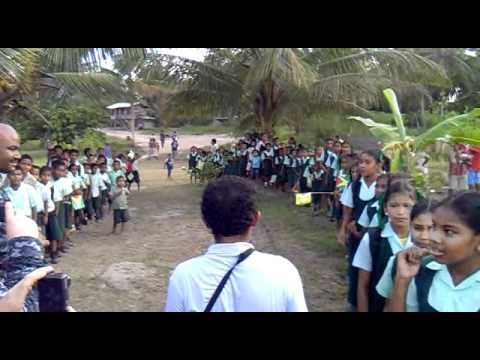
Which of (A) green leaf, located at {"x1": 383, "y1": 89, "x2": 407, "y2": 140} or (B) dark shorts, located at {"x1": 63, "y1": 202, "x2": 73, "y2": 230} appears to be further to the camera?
(B) dark shorts, located at {"x1": 63, "y1": 202, "x2": 73, "y2": 230}

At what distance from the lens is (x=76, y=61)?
6.78 metres

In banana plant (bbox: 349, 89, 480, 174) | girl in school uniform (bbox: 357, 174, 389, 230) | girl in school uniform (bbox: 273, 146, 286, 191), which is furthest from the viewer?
girl in school uniform (bbox: 273, 146, 286, 191)

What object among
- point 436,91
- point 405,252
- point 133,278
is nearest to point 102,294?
point 133,278

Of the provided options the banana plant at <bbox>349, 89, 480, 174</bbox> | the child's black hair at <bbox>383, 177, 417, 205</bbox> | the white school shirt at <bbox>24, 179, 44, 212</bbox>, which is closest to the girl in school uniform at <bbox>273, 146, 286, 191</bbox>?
the white school shirt at <bbox>24, 179, 44, 212</bbox>

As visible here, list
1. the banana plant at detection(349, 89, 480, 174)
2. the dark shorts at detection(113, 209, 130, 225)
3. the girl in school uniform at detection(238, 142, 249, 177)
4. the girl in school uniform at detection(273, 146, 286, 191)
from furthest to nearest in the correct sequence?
the girl in school uniform at detection(238, 142, 249, 177)
the girl in school uniform at detection(273, 146, 286, 191)
the dark shorts at detection(113, 209, 130, 225)
the banana plant at detection(349, 89, 480, 174)

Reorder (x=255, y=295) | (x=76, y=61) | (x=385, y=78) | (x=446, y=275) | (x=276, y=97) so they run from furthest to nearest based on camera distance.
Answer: (x=276, y=97), (x=385, y=78), (x=76, y=61), (x=446, y=275), (x=255, y=295)

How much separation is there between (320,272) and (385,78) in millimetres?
7638

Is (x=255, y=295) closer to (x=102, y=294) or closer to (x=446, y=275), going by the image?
(x=446, y=275)

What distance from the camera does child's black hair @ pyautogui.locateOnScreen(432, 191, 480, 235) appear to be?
1.92 meters

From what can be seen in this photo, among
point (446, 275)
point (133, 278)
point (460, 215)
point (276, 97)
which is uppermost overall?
point (276, 97)

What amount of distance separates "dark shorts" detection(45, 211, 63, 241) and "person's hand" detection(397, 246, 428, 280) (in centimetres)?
529

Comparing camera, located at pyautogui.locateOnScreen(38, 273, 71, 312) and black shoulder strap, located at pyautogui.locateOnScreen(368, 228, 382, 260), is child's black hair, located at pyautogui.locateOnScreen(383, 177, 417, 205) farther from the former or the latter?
camera, located at pyautogui.locateOnScreen(38, 273, 71, 312)

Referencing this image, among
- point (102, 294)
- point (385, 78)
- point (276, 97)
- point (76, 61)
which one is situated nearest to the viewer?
point (102, 294)

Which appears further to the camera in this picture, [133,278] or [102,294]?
[133,278]
